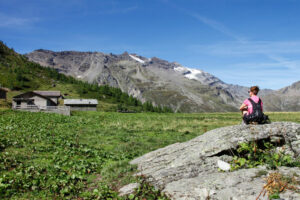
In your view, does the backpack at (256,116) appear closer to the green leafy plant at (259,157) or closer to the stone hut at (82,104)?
the green leafy plant at (259,157)

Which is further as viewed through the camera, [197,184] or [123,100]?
[123,100]

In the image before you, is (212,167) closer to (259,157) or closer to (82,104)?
(259,157)

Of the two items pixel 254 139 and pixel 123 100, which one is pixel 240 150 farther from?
pixel 123 100

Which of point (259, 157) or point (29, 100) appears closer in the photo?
point (259, 157)

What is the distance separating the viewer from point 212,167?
930 cm

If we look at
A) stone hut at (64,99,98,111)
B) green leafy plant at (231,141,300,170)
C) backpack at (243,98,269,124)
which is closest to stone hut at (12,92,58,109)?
stone hut at (64,99,98,111)

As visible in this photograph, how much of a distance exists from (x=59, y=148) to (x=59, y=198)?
791 centimetres

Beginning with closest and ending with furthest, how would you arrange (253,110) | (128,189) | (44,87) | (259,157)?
(128,189) → (259,157) → (253,110) → (44,87)

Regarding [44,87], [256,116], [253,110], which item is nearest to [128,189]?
[256,116]

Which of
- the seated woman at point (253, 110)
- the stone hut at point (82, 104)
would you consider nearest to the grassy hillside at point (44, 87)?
the stone hut at point (82, 104)

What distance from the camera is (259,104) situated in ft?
37.2

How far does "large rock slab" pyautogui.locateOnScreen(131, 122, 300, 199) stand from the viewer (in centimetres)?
A: 727

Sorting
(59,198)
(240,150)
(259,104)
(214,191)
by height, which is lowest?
(59,198)

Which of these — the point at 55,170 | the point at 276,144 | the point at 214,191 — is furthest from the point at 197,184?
the point at 55,170
